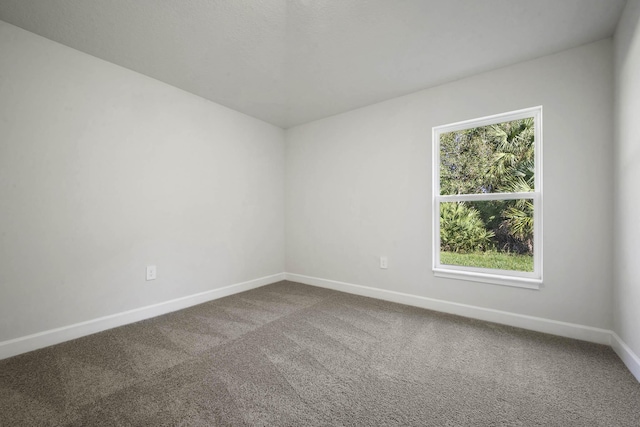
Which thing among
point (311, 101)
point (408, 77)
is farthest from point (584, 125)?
point (311, 101)

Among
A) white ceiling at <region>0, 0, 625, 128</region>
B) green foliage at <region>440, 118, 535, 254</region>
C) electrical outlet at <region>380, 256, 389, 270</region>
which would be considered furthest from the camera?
electrical outlet at <region>380, 256, 389, 270</region>

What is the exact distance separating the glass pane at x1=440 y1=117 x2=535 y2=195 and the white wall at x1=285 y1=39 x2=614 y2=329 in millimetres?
175

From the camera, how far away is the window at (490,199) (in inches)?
95.5

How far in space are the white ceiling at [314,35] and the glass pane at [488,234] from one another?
4.32 ft

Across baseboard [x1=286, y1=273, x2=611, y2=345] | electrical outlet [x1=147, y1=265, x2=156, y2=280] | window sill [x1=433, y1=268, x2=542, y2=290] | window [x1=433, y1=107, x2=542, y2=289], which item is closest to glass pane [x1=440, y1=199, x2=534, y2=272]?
window [x1=433, y1=107, x2=542, y2=289]

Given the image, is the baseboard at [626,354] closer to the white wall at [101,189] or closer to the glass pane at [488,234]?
the glass pane at [488,234]

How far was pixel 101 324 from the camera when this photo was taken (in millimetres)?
2283

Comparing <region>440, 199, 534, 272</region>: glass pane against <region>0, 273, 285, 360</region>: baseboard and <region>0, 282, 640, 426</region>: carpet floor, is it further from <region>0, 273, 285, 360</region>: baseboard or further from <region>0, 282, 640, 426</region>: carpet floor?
<region>0, 273, 285, 360</region>: baseboard

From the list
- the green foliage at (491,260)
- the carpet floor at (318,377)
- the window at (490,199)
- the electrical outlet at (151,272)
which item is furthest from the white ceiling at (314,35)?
the carpet floor at (318,377)

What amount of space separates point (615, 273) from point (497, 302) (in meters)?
0.83

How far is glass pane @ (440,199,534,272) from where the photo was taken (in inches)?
A: 97.5

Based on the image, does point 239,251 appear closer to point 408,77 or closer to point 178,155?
point 178,155

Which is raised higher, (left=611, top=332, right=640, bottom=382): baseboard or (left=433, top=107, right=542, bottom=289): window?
(left=433, top=107, right=542, bottom=289): window

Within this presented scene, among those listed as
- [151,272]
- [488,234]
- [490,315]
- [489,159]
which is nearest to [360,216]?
[488,234]
